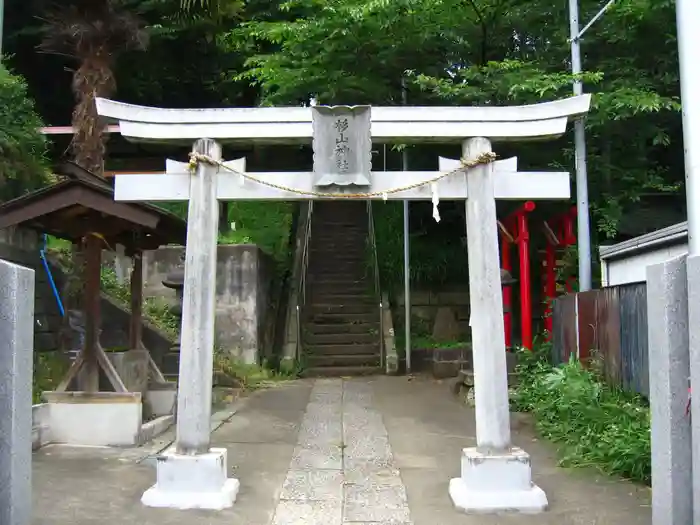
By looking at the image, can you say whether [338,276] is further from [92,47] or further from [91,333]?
[91,333]

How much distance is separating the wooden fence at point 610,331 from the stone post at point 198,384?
4503mm

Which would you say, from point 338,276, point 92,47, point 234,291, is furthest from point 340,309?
point 92,47

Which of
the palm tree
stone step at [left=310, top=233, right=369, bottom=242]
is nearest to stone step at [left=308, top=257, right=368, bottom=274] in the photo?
stone step at [left=310, top=233, right=369, bottom=242]

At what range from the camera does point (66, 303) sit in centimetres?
1048

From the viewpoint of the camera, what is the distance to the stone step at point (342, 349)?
1464 centimetres

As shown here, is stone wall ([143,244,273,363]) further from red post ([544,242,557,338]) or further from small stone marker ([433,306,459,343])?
red post ([544,242,557,338])

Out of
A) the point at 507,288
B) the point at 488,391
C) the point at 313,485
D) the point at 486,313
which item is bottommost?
the point at 313,485

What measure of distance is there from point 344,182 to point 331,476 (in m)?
2.87

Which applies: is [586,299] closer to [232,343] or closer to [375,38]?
[375,38]

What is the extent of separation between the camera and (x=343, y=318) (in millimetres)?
15773

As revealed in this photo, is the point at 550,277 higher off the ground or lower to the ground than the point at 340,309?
higher

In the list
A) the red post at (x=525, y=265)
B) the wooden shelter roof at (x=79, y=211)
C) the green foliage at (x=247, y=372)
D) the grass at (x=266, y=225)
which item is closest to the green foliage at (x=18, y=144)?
the wooden shelter roof at (x=79, y=211)

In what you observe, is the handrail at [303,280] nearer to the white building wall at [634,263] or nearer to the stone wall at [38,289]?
the stone wall at [38,289]

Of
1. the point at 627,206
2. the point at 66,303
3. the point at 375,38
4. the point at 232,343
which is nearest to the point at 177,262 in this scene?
the point at 232,343
